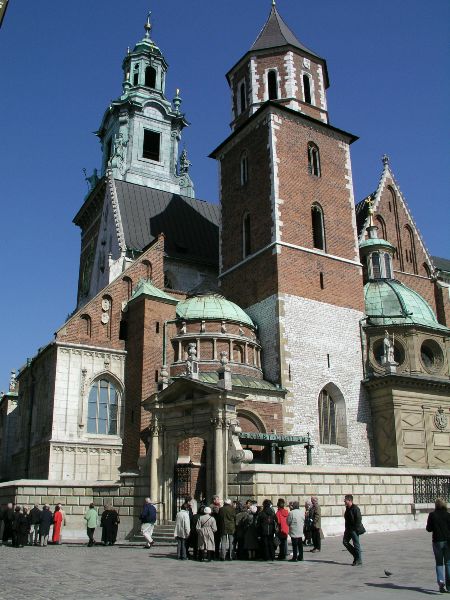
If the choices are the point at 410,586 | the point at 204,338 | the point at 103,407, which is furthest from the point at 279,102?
the point at 410,586

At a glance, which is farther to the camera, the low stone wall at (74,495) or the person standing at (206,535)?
the low stone wall at (74,495)

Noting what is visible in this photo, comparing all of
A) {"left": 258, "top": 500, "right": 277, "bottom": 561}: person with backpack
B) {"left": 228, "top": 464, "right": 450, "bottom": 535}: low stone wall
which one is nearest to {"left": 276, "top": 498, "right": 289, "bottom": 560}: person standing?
{"left": 258, "top": 500, "right": 277, "bottom": 561}: person with backpack

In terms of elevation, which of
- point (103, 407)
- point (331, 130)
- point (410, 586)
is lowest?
point (410, 586)

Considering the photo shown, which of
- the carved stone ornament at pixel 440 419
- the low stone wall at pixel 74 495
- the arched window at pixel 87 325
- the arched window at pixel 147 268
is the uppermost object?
the arched window at pixel 147 268

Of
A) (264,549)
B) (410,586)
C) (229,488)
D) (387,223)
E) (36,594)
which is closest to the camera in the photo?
(36,594)

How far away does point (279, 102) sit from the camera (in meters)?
30.9

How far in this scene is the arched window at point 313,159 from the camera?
30.2 m

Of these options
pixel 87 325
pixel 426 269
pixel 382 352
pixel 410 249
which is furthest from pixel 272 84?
pixel 87 325

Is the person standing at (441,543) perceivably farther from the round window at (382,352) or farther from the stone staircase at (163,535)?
the round window at (382,352)

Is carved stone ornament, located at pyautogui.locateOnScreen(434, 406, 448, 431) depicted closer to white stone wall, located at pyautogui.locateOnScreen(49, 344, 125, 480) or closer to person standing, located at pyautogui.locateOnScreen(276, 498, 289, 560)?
white stone wall, located at pyautogui.locateOnScreen(49, 344, 125, 480)

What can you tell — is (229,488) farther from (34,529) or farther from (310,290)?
(310,290)

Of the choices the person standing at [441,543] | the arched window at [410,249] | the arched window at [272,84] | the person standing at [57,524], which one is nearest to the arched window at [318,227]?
the arched window at [272,84]

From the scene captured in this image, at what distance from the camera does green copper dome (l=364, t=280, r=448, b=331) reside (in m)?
27.9

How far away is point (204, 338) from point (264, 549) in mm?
12528
